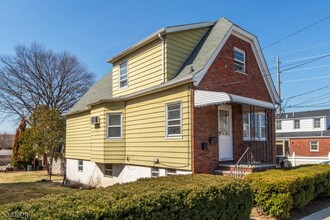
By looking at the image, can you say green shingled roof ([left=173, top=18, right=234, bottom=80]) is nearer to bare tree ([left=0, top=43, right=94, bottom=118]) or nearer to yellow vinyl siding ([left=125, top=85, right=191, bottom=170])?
yellow vinyl siding ([left=125, top=85, right=191, bottom=170])

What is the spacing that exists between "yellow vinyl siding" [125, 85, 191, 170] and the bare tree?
70.8ft

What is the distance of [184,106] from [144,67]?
3.60 meters

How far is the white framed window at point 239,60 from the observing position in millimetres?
11969

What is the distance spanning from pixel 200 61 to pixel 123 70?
506cm

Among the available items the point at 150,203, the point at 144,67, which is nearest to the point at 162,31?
the point at 144,67

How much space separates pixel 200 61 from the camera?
425 inches

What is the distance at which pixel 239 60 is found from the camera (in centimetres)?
1223

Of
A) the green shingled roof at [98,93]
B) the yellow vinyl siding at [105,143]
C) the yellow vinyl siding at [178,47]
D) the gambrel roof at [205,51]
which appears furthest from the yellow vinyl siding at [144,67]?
the green shingled roof at [98,93]

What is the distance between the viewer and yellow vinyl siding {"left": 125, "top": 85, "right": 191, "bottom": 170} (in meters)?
9.95

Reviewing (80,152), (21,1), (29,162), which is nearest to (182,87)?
(21,1)

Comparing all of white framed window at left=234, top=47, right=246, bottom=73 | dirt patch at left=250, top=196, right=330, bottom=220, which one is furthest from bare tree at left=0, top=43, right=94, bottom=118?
dirt patch at left=250, top=196, right=330, bottom=220

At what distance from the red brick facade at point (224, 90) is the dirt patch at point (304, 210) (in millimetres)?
2584

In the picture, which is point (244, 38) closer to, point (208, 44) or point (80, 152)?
point (208, 44)

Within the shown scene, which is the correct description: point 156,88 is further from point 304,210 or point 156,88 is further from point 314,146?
point 314,146
